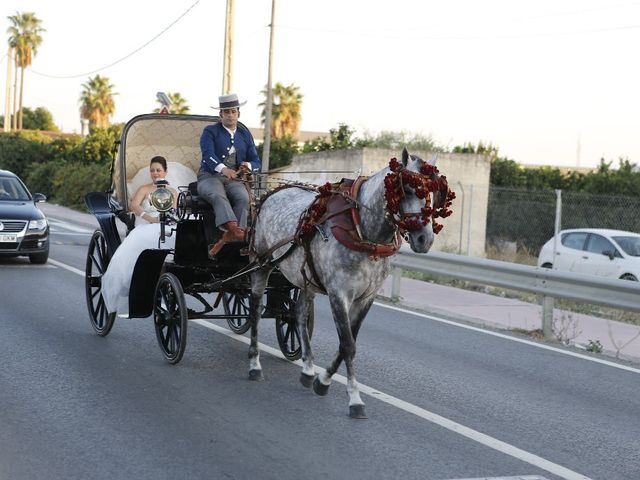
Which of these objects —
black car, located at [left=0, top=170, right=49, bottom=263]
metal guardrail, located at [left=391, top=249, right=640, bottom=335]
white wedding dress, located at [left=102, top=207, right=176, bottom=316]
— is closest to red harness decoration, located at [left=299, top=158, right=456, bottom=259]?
white wedding dress, located at [left=102, top=207, right=176, bottom=316]

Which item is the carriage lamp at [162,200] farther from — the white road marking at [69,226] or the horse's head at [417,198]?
the white road marking at [69,226]

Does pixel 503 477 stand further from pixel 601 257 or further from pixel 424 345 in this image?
pixel 601 257

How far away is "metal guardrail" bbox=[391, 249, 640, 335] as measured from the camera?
35.0 ft

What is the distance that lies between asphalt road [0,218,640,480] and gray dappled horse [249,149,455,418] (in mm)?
580

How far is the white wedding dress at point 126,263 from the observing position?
9234mm

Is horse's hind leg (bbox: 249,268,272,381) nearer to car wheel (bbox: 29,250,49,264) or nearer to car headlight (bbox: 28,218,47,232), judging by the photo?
car headlight (bbox: 28,218,47,232)

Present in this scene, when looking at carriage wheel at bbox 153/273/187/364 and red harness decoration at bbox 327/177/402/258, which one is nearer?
red harness decoration at bbox 327/177/402/258

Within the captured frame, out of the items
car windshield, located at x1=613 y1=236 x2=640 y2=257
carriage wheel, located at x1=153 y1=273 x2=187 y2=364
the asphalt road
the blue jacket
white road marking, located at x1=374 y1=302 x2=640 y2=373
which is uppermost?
the blue jacket

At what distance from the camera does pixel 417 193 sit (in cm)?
656

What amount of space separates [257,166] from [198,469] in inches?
162

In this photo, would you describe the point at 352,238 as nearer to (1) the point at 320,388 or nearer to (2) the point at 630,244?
(1) the point at 320,388

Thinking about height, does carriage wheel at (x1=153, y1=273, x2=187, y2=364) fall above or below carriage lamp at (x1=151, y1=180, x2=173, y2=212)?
below

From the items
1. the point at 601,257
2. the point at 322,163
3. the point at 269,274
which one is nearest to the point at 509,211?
the point at 322,163

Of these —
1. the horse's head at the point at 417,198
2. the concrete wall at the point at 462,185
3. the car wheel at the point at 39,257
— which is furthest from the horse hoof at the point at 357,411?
the concrete wall at the point at 462,185
